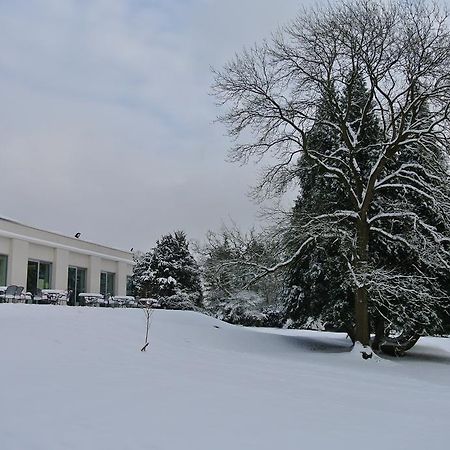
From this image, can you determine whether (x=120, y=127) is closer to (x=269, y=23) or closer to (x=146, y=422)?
(x=269, y=23)

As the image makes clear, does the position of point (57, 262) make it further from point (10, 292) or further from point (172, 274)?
point (10, 292)

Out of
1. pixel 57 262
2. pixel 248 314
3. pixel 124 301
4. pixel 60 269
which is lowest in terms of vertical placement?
pixel 248 314

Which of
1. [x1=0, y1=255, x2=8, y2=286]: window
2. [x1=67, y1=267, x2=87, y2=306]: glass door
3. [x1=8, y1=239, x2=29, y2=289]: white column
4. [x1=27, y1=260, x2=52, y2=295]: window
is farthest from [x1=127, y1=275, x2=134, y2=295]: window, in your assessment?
[x1=0, y1=255, x2=8, y2=286]: window

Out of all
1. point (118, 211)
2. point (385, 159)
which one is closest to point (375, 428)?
point (385, 159)

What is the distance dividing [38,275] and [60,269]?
4.80 ft

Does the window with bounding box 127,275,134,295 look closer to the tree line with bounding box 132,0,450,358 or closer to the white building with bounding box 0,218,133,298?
the white building with bounding box 0,218,133,298

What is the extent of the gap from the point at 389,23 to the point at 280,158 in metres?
5.94

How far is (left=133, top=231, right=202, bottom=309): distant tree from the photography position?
34094mm

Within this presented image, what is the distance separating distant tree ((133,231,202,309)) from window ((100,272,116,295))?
153cm

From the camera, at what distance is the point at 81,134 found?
2644 centimetres

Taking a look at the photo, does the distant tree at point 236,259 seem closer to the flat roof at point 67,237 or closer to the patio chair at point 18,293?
the patio chair at point 18,293

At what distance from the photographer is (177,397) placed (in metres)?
8.41

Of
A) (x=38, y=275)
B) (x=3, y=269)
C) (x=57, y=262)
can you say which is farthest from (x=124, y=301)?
(x=3, y=269)

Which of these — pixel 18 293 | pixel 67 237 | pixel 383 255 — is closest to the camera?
pixel 383 255
